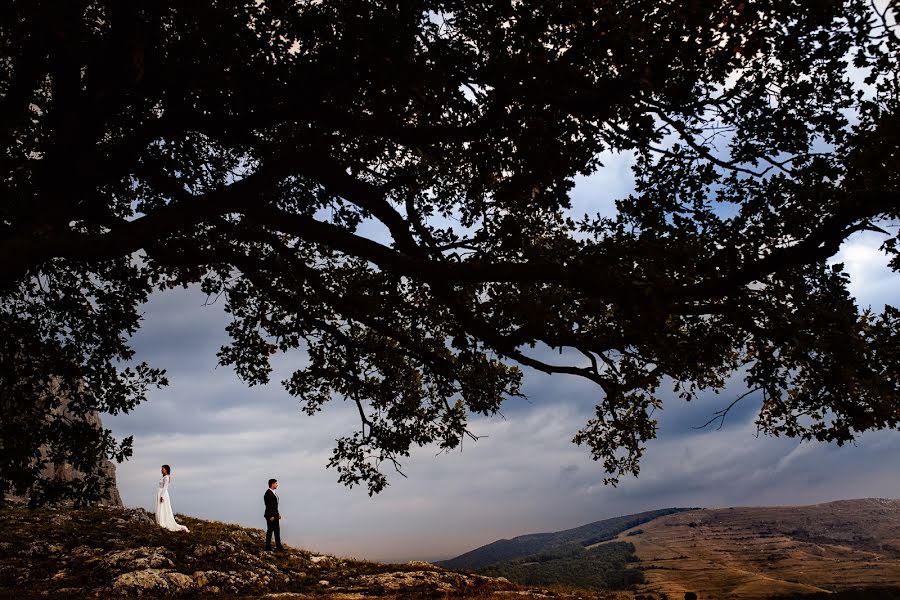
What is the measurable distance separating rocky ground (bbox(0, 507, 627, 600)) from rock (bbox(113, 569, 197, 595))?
0.08 ft

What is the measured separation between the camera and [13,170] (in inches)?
497

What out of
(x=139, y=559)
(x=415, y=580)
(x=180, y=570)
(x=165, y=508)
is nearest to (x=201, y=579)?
(x=180, y=570)

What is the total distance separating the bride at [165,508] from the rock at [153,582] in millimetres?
8977

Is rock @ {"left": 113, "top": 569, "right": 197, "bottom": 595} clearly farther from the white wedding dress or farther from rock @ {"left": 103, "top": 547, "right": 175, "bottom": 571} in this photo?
the white wedding dress

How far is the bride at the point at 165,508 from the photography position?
2417 centimetres

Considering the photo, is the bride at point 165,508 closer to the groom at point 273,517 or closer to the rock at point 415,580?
the groom at point 273,517

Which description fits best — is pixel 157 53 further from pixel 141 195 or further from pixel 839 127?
pixel 839 127

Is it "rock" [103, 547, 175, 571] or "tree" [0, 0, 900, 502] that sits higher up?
"tree" [0, 0, 900, 502]

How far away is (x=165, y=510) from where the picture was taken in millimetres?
24375

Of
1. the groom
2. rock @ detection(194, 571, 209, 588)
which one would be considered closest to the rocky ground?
rock @ detection(194, 571, 209, 588)

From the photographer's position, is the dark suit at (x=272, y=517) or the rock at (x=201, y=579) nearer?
the rock at (x=201, y=579)

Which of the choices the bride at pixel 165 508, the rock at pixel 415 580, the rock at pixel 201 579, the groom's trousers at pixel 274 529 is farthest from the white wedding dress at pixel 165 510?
the rock at pixel 415 580

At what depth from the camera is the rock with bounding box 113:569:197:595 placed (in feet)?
49.0

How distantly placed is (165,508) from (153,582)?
1005 cm
